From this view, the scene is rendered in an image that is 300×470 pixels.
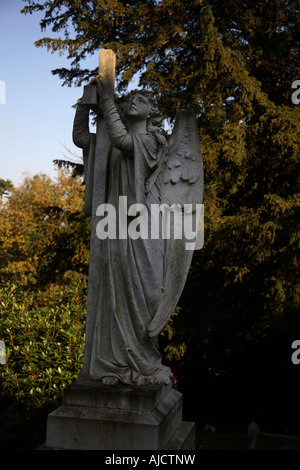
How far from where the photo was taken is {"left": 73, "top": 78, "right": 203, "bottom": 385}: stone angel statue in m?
3.11

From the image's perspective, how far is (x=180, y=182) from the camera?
342 centimetres

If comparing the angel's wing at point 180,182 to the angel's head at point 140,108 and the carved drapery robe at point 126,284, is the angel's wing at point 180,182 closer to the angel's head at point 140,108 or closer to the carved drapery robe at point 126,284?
the carved drapery robe at point 126,284

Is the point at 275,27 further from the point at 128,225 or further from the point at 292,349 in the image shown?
the point at 128,225

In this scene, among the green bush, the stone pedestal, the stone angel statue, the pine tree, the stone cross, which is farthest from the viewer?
the pine tree

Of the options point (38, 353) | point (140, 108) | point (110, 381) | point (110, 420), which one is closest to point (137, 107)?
point (140, 108)

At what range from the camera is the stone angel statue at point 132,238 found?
3.11 m

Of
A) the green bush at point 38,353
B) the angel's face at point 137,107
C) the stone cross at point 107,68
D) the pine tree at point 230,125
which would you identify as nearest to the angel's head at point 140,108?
the angel's face at point 137,107

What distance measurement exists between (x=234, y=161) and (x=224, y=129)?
66 cm

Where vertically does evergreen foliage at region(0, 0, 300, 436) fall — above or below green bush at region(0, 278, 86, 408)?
above

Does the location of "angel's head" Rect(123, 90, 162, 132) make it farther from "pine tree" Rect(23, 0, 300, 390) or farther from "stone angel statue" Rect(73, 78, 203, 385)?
"pine tree" Rect(23, 0, 300, 390)

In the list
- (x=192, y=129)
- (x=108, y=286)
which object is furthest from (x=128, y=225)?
(x=192, y=129)

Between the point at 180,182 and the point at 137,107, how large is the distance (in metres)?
0.66

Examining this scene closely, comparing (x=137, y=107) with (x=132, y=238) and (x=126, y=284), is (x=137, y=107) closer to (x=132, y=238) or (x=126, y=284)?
(x=132, y=238)

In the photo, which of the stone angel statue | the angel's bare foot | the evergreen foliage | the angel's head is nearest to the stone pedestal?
the angel's bare foot
